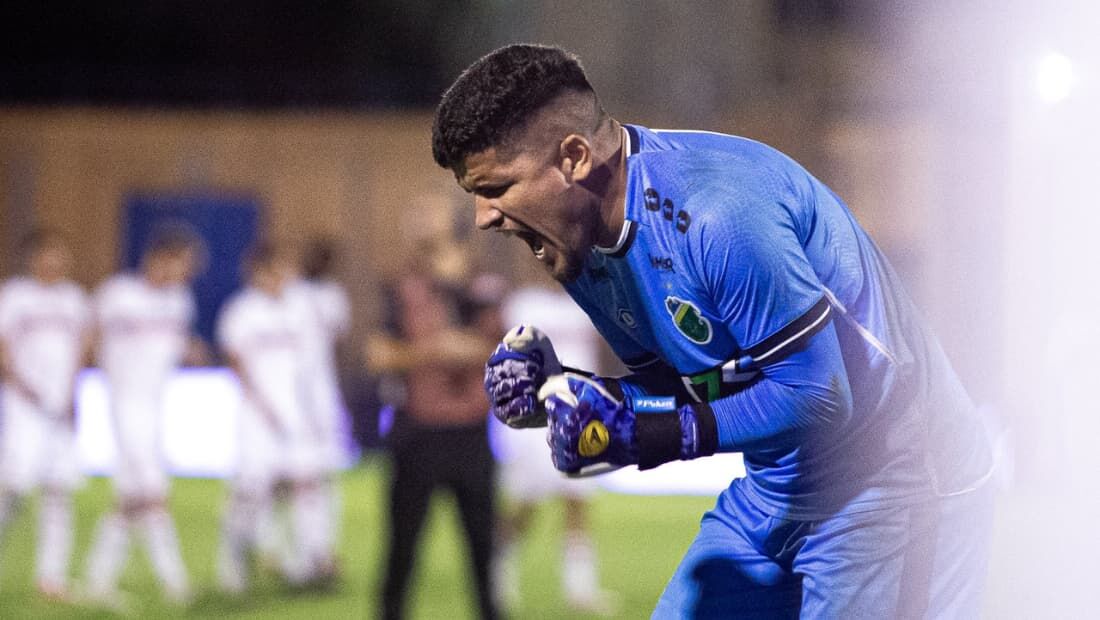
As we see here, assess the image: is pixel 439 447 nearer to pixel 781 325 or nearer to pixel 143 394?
pixel 143 394

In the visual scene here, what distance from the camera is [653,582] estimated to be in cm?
874

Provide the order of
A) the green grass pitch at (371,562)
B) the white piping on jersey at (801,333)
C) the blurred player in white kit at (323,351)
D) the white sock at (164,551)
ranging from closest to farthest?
the white piping on jersey at (801,333), the green grass pitch at (371,562), the white sock at (164,551), the blurred player in white kit at (323,351)

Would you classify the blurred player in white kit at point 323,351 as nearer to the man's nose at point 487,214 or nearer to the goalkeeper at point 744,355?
the goalkeeper at point 744,355

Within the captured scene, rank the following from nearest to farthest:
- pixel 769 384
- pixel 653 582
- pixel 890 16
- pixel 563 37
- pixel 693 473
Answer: pixel 769 384 < pixel 890 16 < pixel 653 582 < pixel 693 473 < pixel 563 37

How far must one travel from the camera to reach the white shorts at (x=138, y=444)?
27.2 feet

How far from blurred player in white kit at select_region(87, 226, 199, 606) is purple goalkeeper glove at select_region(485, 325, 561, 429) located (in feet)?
18.6

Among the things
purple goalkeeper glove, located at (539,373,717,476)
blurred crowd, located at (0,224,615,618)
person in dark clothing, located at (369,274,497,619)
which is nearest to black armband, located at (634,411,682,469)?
purple goalkeeper glove, located at (539,373,717,476)

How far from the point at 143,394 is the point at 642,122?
476 inches

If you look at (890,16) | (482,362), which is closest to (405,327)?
(482,362)

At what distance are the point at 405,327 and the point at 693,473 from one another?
672 cm

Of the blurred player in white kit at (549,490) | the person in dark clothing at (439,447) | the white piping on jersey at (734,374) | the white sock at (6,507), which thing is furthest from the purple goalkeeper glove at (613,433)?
the white sock at (6,507)

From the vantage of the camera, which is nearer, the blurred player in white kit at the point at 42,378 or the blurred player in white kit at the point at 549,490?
the blurred player in white kit at the point at 549,490

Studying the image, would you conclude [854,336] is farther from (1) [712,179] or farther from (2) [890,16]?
(2) [890,16]

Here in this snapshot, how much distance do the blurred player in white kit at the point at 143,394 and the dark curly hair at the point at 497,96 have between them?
238 inches
